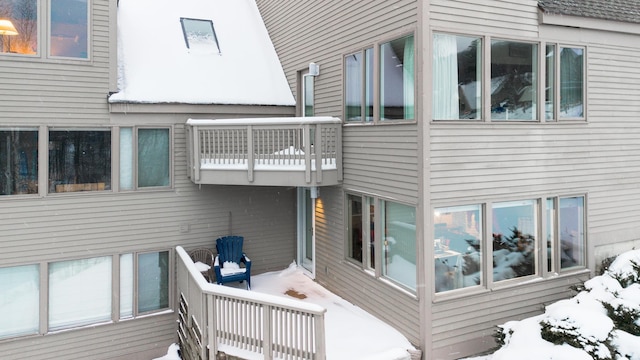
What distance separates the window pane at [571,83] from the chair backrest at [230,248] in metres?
6.95

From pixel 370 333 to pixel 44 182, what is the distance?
6.69 meters

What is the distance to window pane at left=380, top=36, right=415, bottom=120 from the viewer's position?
6.98 m

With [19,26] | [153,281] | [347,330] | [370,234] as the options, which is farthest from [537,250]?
[19,26]

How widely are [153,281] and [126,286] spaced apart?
0.53 metres

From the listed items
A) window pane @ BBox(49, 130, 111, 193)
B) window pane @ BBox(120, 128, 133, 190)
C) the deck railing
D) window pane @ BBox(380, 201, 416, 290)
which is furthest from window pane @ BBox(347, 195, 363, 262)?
window pane @ BBox(49, 130, 111, 193)

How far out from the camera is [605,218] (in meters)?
8.38

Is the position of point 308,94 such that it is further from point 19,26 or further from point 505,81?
point 19,26

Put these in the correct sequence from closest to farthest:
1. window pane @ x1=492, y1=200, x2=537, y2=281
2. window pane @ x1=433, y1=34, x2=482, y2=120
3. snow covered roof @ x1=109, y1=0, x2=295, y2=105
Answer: window pane @ x1=433, y1=34, x2=482, y2=120 < window pane @ x1=492, y1=200, x2=537, y2=281 < snow covered roof @ x1=109, y1=0, x2=295, y2=105

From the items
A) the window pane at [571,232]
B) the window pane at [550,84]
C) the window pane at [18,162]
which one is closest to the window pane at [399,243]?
the window pane at [571,232]

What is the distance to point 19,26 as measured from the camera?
8281 millimetres

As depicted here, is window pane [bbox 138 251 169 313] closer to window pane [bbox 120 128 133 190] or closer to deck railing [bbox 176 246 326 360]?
window pane [bbox 120 128 133 190]

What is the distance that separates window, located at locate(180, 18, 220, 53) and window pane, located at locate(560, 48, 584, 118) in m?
7.69

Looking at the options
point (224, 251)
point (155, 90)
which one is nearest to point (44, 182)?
point (155, 90)

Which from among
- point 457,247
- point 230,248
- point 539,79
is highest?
point 539,79
